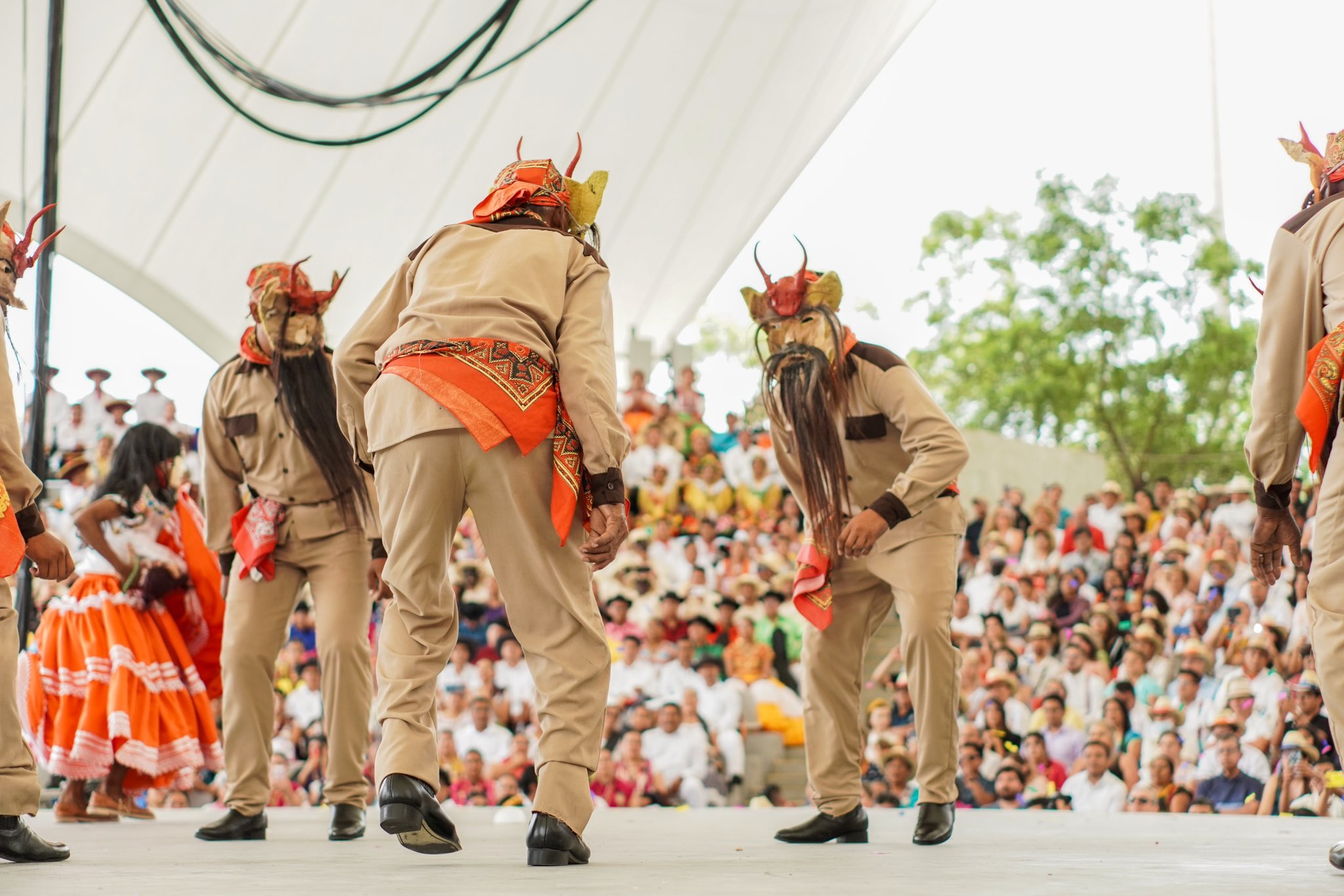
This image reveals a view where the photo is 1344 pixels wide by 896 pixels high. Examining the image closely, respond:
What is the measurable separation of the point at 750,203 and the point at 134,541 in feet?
42.3

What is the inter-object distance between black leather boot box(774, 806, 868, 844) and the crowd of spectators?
3.51m

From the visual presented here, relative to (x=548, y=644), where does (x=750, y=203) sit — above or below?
above

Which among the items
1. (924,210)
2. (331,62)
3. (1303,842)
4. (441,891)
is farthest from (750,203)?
(441,891)

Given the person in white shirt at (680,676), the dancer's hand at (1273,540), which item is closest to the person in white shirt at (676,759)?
the person in white shirt at (680,676)

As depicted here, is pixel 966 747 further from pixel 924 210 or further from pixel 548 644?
pixel 924 210

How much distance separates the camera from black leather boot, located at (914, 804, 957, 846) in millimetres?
4246

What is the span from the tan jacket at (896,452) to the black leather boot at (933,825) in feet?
2.66

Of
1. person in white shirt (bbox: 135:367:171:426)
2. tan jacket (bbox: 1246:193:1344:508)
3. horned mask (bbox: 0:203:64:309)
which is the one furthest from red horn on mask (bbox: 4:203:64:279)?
person in white shirt (bbox: 135:367:171:426)

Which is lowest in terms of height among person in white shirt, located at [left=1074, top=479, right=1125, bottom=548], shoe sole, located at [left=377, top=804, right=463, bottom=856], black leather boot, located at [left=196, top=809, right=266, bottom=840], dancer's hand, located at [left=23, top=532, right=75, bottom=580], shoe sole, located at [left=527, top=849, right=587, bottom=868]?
black leather boot, located at [left=196, top=809, right=266, bottom=840]

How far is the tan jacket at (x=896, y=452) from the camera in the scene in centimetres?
440

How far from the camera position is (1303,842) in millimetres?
4219

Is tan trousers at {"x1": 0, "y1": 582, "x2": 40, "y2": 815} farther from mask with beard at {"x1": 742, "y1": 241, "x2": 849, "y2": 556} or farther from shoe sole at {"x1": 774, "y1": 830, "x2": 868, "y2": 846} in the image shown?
mask with beard at {"x1": 742, "y1": 241, "x2": 849, "y2": 556}

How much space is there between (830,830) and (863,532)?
94cm

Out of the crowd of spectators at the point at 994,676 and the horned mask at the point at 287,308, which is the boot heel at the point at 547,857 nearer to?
the horned mask at the point at 287,308
